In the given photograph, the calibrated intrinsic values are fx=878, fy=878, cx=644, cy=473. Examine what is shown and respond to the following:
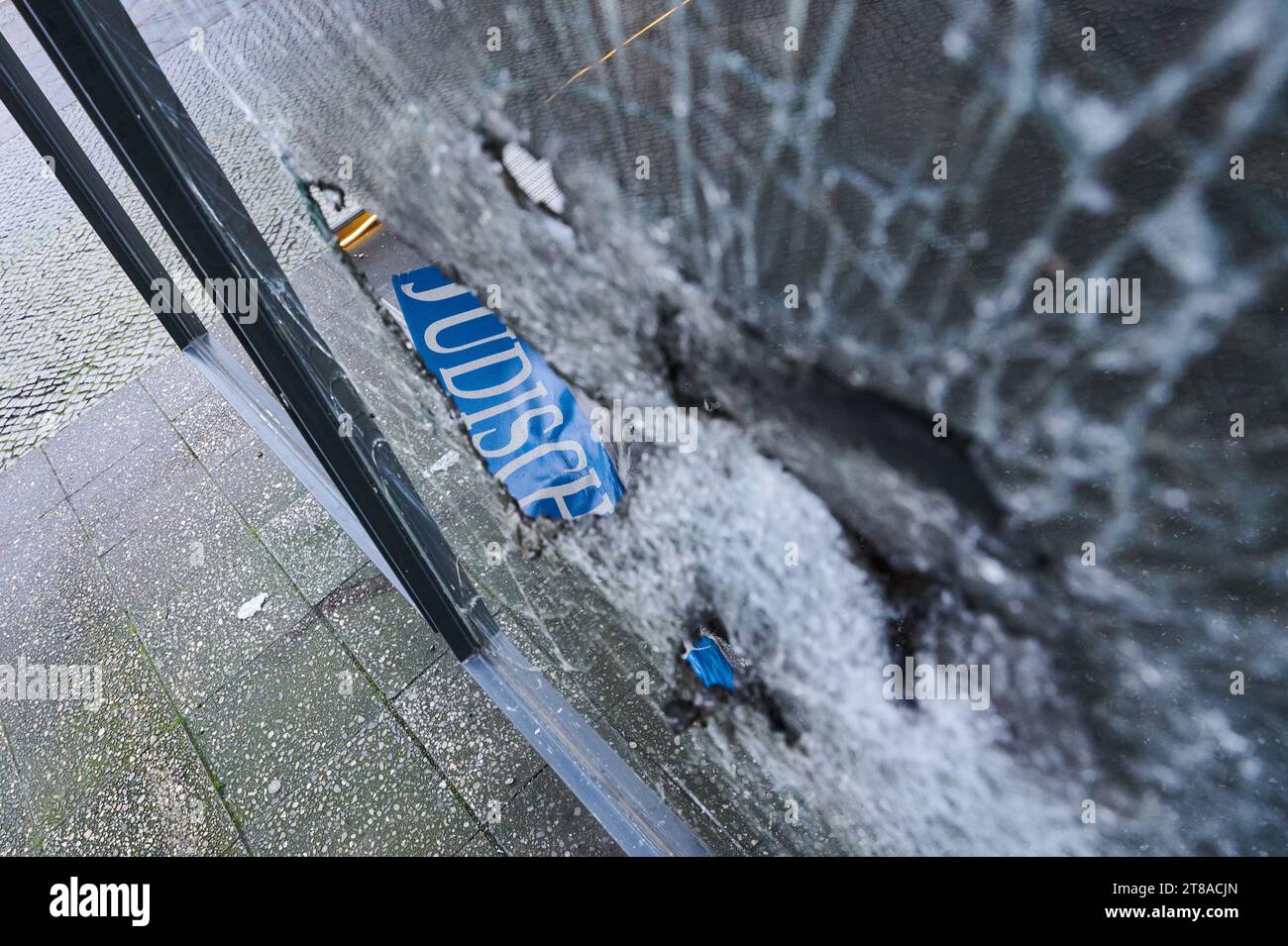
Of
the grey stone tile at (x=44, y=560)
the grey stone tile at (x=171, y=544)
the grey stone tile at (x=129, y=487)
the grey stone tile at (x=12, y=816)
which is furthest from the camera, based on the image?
the grey stone tile at (x=129, y=487)

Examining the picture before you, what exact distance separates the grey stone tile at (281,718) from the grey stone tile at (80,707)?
254 millimetres

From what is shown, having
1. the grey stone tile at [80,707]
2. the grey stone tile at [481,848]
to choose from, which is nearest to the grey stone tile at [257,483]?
the grey stone tile at [80,707]

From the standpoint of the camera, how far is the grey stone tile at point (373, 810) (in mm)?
2652

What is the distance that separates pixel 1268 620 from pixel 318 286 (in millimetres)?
2103

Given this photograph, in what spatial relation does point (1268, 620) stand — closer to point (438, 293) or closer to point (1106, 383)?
point (1106, 383)

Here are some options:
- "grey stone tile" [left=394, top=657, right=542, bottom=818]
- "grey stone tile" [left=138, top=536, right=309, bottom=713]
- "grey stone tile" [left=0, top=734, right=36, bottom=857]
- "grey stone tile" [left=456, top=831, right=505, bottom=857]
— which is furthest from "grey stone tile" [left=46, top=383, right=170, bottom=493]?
"grey stone tile" [left=456, top=831, right=505, bottom=857]

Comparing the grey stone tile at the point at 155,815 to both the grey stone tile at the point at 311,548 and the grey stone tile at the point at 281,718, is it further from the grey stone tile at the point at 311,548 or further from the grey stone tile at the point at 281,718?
the grey stone tile at the point at 311,548

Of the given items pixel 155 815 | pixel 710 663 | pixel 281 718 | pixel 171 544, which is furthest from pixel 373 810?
pixel 171 544

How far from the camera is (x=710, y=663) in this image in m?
1.77

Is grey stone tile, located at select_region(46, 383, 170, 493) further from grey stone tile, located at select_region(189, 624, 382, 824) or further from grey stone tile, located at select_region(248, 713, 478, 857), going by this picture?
grey stone tile, located at select_region(248, 713, 478, 857)

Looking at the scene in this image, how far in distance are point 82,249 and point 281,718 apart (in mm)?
4557

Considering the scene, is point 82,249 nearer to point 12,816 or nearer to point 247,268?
point 12,816

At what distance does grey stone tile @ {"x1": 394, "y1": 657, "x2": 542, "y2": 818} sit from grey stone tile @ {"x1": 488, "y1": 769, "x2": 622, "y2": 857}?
0.05m

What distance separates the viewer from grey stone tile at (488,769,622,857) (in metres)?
2.52
